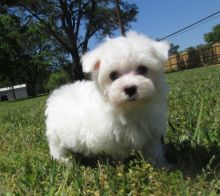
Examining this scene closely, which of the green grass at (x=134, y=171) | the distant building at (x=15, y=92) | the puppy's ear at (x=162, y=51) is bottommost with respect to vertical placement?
the distant building at (x=15, y=92)

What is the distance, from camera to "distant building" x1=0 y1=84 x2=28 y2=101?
100 meters

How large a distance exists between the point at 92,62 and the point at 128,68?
36 centimetres

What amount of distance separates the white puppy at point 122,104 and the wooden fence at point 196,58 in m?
48.1

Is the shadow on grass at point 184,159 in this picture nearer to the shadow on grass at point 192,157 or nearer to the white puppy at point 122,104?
the shadow on grass at point 192,157

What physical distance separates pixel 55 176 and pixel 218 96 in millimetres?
3922

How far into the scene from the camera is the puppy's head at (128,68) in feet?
11.8

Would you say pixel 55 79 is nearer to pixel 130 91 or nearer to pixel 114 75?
pixel 114 75

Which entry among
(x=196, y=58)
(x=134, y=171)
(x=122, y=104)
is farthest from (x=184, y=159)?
(x=196, y=58)

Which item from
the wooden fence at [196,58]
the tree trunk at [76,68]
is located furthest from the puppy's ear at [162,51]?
the wooden fence at [196,58]

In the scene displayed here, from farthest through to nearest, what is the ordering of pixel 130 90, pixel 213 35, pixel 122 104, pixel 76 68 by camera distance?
pixel 213 35 → pixel 76 68 → pixel 122 104 → pixel 130 90

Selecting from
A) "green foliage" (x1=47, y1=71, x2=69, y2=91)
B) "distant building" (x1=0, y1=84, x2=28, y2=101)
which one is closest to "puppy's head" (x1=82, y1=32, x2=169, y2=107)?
"green foliage" (x1=47, y1=71, x2=69, y2=91)

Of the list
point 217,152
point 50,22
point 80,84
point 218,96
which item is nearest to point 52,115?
point 80,84

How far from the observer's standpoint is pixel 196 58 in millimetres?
56375

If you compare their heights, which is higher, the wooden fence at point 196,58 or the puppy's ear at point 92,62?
the puppy's ear at point 92,62
